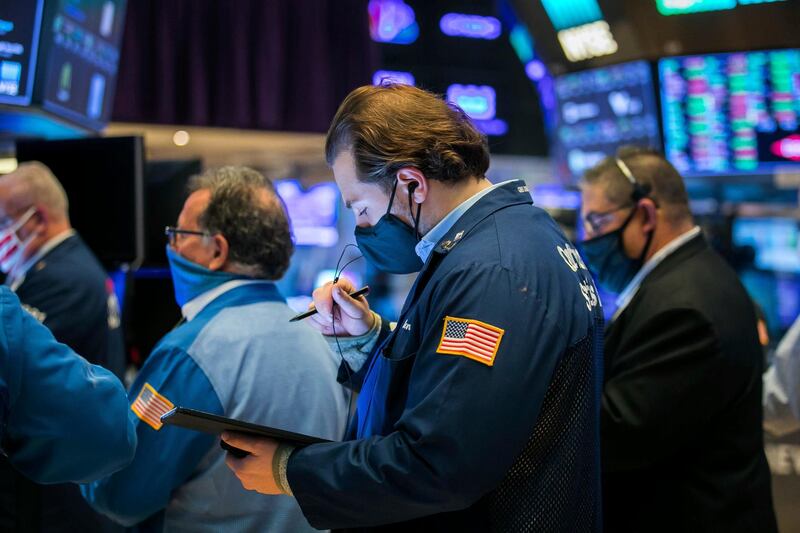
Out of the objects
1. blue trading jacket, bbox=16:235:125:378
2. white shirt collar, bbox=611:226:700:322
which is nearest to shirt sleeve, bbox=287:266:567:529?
white shirt collar, bbox=611:226:700:322

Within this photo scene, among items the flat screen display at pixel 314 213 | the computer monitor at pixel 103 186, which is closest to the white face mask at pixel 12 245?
the computer monitor at pixel 103 186

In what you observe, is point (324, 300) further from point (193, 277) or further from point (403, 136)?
point (193, 277)

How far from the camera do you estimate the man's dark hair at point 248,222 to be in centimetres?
208

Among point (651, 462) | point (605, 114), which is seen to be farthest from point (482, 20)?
point (651, 462)

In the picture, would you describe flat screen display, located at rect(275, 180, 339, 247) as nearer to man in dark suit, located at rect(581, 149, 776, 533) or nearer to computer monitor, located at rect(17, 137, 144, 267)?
computer monitor, located at rect(17, 137, 144, 267)

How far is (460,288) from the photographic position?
132cm

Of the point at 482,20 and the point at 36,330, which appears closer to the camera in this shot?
the point at 36,330

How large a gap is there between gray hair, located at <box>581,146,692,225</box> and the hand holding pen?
1.22 m

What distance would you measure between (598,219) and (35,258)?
2072 millimetres

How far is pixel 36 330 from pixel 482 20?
6495 millimetres

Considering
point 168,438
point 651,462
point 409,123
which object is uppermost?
point 409,123

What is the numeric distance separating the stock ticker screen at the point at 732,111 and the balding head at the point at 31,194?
2802 mm

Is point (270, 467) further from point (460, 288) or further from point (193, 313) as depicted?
point (193, 313)

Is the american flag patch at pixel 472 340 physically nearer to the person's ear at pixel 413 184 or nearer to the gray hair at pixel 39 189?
the person's ear at pixel 413 184
